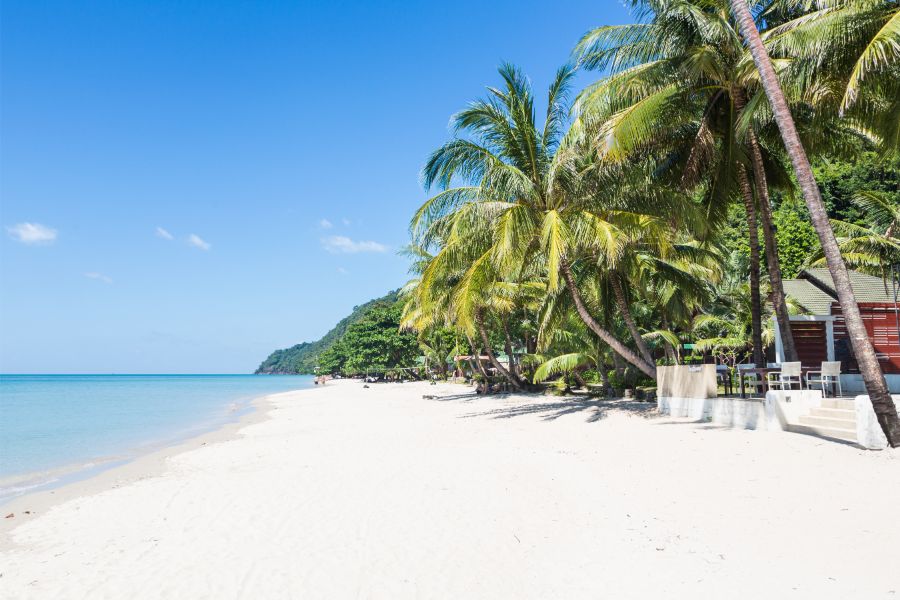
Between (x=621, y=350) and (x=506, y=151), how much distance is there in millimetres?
5548

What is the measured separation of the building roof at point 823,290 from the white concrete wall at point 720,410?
307 inches

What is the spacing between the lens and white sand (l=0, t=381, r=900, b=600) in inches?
156

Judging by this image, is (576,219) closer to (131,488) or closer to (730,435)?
(730,435)

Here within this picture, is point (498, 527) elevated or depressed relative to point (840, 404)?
depressed

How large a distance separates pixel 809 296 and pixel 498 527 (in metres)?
16.9

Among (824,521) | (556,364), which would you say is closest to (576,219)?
(556,364)

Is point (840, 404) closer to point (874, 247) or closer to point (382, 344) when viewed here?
point (874, 247)

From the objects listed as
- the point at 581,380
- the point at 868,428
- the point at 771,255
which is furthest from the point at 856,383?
the point at 581,380

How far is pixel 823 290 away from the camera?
57.6 ft

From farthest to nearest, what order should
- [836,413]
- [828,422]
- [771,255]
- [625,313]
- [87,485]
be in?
1. [625,313]
2. [771,255]
3. [87,485]
4. [836,413]
5. [828,422]

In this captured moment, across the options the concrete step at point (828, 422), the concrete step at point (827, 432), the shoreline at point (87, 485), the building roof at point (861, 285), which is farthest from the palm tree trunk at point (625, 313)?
the shoreline at point (87, 485)

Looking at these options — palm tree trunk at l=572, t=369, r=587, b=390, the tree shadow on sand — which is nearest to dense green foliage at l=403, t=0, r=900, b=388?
the tree shadow on sand

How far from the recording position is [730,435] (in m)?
8.94

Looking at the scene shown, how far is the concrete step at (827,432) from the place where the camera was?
780 centimetres
